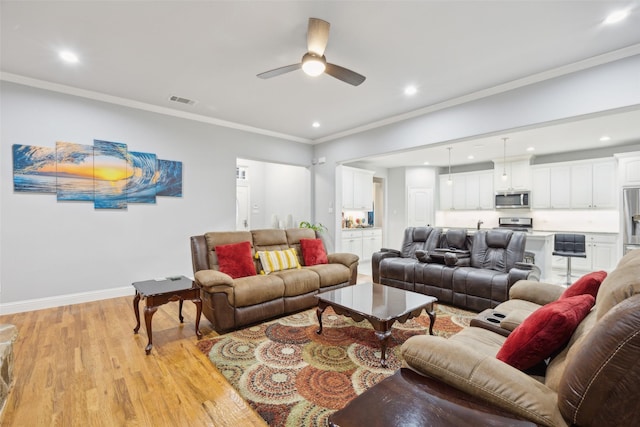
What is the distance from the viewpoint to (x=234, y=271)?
3385 mm

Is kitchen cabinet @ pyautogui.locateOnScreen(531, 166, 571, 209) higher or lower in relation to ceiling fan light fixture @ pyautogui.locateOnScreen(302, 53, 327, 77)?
lower

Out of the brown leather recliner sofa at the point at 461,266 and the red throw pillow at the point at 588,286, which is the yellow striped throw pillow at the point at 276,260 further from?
the red throw pillow at the point at 588,286

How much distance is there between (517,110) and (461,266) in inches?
82.9

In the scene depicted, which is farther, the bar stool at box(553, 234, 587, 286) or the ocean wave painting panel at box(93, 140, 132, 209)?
the bar stool at box(553, 234, 587, 286)

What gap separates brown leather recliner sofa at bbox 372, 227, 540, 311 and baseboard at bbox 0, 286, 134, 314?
3.84 metres

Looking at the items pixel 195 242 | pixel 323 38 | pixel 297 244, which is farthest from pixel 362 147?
pixel 195 242

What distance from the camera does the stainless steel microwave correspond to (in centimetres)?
702

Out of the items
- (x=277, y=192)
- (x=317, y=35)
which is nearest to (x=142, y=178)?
(x=317, y=35)

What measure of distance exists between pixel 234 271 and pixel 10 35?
3.03 metres

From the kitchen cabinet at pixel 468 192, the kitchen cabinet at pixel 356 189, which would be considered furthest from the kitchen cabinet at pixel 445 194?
the kitchen cabinet at pixel 356 189

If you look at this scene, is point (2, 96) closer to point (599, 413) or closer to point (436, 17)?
point (436, 17)

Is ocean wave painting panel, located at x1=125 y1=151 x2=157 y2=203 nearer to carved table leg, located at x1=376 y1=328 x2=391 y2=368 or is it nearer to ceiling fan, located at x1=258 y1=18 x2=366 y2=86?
ceiling fan, located at x1=258 y1=18 x2=366 y2=86

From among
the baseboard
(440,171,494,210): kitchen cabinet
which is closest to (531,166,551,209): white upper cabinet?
(440,171,494,210): kitchen cabinet

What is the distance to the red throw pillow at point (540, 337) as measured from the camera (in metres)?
1.28
